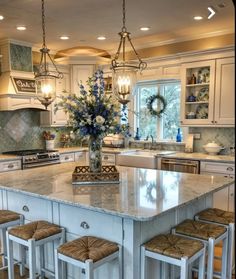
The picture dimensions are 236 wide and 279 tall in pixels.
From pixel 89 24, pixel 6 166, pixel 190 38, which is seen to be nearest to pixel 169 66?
pixel 190 38

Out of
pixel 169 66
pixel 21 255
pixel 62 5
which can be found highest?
pixel 62 5

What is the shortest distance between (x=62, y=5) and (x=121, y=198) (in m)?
2.44

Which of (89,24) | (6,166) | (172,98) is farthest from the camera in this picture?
(172,98)

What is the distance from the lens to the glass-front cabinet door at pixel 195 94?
474 cm

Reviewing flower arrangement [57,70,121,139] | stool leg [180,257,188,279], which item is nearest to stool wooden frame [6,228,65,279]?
flower arrangement [57,70,121,139]

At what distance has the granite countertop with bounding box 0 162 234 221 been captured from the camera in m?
2.09

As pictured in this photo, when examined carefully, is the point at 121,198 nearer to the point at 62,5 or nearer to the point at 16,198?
the point at 16,198

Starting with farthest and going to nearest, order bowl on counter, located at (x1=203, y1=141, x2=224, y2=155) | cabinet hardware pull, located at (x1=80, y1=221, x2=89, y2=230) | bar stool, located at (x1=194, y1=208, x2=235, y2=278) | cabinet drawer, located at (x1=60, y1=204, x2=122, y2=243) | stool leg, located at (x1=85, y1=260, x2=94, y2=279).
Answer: bowl on counter, located at (x1=203, y1=141, x2=224, y2=155)
bar stool, located at (x1=194, y1=208, x2=235, y2=278)
cabinet hardware pull, located at (x1=80, y1=221, x2=89, y2=230)
cabinet drawer, located at (x1=60, y1=204, x2=122, y2=243)
stool leg, located at (x1=85, y1=260, x2=94, y2=279)

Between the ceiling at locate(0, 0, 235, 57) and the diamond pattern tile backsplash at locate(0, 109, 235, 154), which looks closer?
the ceiling at locate(0, 0, 235, 57)

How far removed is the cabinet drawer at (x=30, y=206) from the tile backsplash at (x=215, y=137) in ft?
10.4

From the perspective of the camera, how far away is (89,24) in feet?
Result: 13.9

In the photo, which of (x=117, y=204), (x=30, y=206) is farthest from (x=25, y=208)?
(x=117, y=204)

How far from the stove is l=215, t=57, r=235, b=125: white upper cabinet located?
2.82 metres

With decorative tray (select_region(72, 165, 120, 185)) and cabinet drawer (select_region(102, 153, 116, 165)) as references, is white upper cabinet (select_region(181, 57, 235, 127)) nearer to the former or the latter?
cabinet drawer (select_region(102, 153, 116, 165))
